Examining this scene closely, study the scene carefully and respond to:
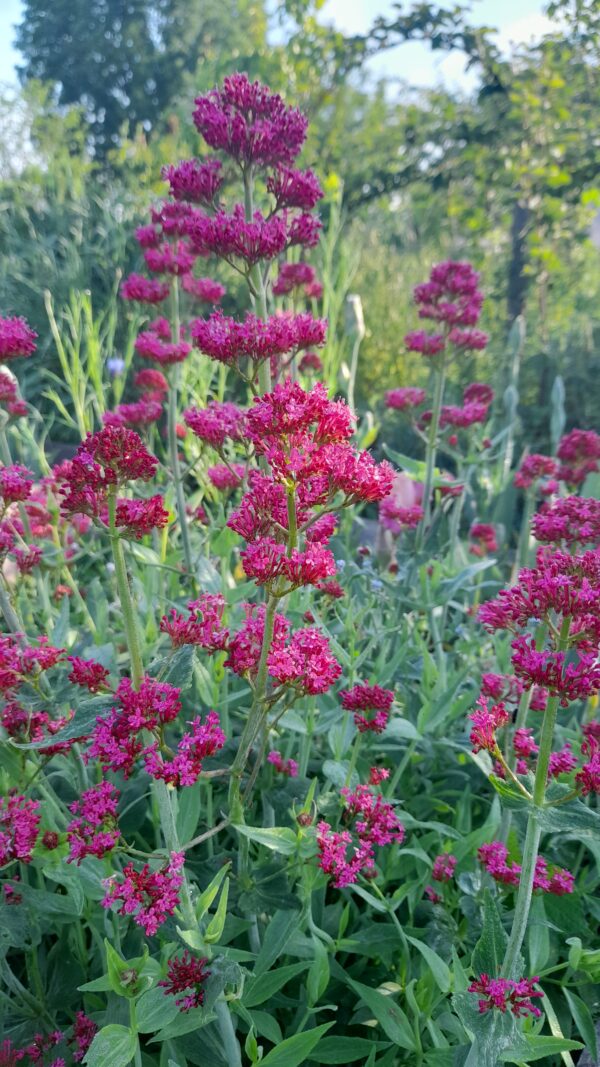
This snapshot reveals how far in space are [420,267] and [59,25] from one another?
28.1 metres

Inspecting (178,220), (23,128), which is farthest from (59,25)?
(178,220)

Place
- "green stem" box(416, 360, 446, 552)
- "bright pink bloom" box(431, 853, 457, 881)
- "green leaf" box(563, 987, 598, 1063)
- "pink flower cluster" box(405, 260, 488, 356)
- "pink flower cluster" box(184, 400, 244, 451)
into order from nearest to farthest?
"green leaf" box(563, 987, 598, 1063) → "bright pink bloom" box(431, 853, 457, 881) → "pink flower cluster" box(184, 400, 244, 451) → "green stem" box(416, 360, 446, 552) → "pink flower cluster" box(405, 260, 488, 356)

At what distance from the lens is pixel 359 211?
899 centimetres

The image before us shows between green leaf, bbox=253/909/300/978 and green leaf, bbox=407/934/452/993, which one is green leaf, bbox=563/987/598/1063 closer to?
green leaf, bbox=407/934/452/993

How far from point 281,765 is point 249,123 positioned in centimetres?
145

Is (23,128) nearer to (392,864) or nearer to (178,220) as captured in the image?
(178,220)

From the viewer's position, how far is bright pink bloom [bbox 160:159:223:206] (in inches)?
69.6

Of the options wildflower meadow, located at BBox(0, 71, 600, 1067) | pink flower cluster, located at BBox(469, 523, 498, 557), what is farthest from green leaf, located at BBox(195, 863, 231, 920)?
pink flower cluster, located at BBox(469, 523, 498, 557)

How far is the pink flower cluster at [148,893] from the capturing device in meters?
1.01

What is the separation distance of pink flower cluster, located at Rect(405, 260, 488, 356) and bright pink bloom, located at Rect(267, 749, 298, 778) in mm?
1421

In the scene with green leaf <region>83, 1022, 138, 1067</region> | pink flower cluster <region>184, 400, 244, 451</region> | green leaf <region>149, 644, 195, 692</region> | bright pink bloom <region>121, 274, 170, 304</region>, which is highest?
bright pink bloom <region>121, 274, 170, 304</region>

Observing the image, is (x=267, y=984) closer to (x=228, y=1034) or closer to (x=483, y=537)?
(x=228, y=1034)

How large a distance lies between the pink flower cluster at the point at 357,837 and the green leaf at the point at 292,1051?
221 mm

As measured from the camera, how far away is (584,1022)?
1366 mm
